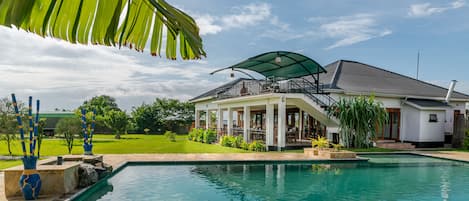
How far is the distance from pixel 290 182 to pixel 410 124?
13351 mm

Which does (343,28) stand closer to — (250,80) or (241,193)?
(250,80)

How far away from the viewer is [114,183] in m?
10.3

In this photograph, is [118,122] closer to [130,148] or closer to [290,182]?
[130,148]

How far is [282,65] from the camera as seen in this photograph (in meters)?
20.5

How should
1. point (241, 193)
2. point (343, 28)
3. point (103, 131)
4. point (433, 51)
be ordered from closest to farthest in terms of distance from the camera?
1. point (241, 193)
2. point (343, 28)
3. point (433, 51)
4. point (103, 131)

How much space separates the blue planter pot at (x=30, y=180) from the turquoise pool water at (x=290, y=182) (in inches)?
51.3

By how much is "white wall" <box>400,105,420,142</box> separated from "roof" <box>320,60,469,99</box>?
1.00 metres

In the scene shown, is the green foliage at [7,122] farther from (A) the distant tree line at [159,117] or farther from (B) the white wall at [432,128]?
(B) the white wall at [432,128]

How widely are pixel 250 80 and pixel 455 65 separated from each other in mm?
14192

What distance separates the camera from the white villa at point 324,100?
1853cm

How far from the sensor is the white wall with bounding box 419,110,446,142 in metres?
20.5

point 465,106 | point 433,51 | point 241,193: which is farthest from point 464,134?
point 241,193

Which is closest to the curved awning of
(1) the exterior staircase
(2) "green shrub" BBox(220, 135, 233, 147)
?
(2) "green shrub" BBox(220, 135, 233, 147)

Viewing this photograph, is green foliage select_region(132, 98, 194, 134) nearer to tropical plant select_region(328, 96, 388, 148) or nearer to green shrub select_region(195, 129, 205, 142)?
green shrub select_region(195, 129, 205, 142)
